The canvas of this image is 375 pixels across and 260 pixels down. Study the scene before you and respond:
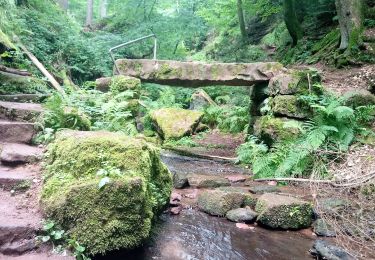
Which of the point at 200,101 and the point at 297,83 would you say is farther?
the point at 200,101

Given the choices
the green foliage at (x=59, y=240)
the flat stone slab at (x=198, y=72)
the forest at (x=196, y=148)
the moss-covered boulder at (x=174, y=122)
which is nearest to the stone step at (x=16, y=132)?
the forest at (x=196, y=148)

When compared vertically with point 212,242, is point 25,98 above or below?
above

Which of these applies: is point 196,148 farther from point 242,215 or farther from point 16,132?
point 16,132

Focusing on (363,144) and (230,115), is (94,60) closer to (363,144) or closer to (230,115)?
(230,115)

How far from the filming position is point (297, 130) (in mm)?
7422

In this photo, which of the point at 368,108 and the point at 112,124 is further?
the point at 368,108

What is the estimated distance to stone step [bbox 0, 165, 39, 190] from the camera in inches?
A: 137

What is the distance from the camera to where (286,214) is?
4.79m

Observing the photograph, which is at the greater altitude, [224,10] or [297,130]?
[224,10]

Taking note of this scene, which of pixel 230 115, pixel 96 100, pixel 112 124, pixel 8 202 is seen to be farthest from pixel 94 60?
pixel 8 202

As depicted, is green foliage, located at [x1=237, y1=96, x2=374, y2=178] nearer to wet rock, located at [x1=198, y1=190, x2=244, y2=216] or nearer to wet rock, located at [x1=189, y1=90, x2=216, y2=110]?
wet rock, located at [x1=198, y1=190, x2=244, y2=216]

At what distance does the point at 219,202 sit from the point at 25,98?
12.5 feet

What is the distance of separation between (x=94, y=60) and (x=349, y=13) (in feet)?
33.5

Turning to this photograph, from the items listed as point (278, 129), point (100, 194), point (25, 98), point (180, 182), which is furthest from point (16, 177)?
point (278, 129)
